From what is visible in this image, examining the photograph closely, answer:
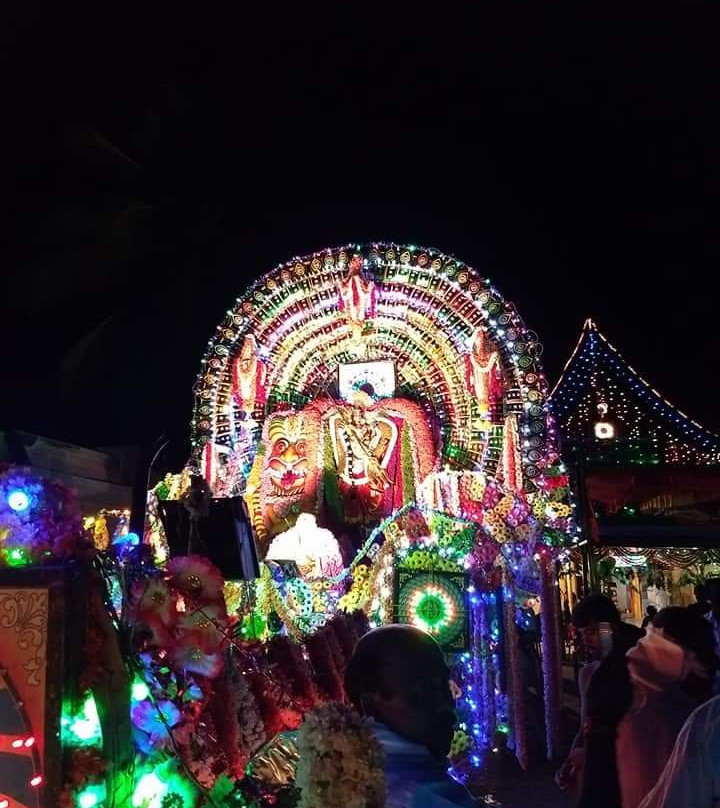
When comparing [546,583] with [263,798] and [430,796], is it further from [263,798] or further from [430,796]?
[430,796]

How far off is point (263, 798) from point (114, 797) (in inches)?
26.5

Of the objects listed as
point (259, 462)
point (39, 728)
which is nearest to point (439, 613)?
point (259, 462)

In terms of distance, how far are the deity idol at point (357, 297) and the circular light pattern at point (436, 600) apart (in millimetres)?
5134

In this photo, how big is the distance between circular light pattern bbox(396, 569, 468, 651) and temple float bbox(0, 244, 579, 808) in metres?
0.02

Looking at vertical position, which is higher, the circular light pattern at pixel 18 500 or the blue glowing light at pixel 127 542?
the circular light pattern at pixel 18 500

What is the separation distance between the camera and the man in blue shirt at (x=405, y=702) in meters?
1.84

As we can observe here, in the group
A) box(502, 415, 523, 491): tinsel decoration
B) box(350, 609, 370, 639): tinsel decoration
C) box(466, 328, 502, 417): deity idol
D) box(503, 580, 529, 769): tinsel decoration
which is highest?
box(466, 328, 502, 417): deity idol

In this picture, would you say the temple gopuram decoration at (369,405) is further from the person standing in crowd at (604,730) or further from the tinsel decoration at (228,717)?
the tinsel decoration at (228,717)

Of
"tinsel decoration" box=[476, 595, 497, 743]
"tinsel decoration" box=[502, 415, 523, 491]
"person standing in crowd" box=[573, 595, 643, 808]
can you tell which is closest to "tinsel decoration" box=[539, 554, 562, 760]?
"tinsel decoration" box=[476, 595, 497, 743]

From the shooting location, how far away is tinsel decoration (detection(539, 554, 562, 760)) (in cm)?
827

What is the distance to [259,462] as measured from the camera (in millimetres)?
12172

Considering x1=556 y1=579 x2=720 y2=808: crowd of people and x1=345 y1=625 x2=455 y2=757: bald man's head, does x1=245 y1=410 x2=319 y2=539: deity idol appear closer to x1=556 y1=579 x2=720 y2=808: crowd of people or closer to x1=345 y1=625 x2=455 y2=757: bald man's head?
x1=556 y1=579 x2=720 y2=808: crowd of people

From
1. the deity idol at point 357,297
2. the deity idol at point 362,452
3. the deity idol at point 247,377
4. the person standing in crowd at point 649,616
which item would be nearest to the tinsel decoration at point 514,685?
the person standing in crowd at point 649,616

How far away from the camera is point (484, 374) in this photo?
1124 centimetres
